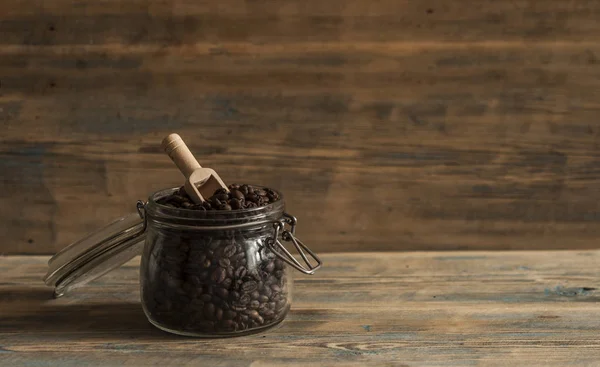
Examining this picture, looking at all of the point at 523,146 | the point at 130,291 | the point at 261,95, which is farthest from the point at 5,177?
the point at 523,146

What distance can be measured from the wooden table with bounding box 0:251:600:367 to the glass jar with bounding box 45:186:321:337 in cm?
3

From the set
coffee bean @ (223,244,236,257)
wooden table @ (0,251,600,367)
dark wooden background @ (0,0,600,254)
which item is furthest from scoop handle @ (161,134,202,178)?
dark wooden background @ (0,0,600,254)

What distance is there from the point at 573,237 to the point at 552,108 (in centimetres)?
25

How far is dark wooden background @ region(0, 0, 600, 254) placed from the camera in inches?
54.7

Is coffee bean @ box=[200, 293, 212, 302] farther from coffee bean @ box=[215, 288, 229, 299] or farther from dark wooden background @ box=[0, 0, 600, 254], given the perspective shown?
dark wooden background @ box=[0, 0, 600, 254]

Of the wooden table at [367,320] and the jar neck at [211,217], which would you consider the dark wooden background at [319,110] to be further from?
the jar neck at [211,217]

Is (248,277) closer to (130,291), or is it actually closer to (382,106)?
(130,291)

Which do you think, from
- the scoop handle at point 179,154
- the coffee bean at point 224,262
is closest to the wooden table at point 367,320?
the coffee bean at point 224,262

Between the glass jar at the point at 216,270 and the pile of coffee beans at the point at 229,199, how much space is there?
0.02m

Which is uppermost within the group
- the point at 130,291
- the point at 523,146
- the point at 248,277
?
the point at 523,146

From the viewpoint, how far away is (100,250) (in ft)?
3.69

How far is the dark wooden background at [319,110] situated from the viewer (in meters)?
1.39

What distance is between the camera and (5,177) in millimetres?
1429

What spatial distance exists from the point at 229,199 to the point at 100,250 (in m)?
0.22
